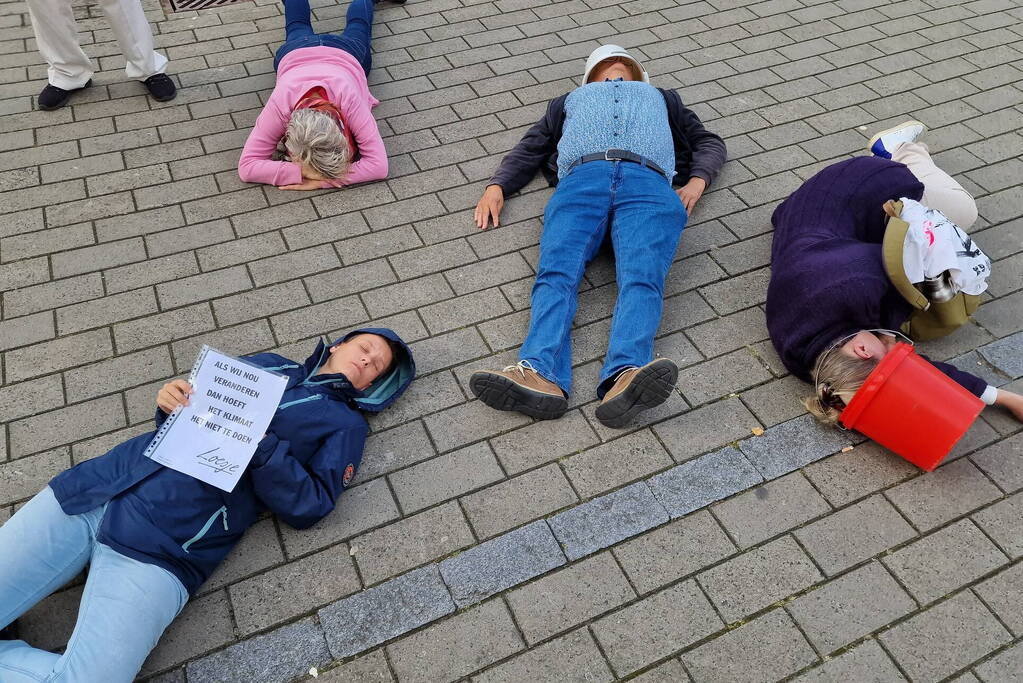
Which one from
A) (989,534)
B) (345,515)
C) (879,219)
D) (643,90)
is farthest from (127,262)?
(989,534)

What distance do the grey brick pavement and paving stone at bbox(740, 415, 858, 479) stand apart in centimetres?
1

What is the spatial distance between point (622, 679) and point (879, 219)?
2.41m

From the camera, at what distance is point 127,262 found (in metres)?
3.91

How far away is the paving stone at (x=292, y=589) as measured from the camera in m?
2.62

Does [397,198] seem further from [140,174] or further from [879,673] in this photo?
[879,673]

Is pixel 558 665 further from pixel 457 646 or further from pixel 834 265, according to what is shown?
pixel 834 265

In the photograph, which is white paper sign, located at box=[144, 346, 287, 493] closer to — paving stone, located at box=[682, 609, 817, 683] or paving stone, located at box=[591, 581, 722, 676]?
paving stone, located at box=[591, 581, 722, 676]

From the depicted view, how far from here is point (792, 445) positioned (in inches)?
125

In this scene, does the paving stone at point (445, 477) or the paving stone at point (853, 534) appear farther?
the paving stone at point (445, 477)

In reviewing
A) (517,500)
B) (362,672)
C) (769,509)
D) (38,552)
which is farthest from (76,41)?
(769,509)

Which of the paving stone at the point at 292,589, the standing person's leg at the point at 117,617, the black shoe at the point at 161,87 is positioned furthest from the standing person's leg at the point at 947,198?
the black shoe at the point at 161,87

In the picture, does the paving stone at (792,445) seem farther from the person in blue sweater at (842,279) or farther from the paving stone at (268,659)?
the paving stone at (268,659)

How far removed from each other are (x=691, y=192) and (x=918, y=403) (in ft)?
5.56

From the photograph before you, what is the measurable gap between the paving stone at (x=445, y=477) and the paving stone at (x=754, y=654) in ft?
3.04
